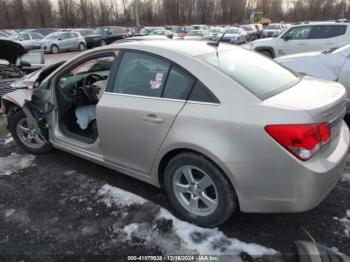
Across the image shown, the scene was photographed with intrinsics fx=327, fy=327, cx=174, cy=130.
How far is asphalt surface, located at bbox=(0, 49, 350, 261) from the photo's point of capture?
2.73m

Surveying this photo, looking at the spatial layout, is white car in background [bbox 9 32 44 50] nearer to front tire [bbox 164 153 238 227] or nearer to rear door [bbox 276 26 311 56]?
rear door [bbox 276 26 311 56]

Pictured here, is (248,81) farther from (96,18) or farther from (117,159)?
(96,18)

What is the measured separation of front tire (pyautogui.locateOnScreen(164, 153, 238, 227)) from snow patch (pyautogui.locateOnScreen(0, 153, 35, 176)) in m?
2.31

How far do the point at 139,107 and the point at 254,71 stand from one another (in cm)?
111

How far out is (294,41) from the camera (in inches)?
464

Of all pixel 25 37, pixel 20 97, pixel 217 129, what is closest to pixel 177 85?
pixel 217 129

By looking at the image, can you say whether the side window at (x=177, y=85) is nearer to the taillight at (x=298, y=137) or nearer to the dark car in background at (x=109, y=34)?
the taillight at (x=298, y=137)

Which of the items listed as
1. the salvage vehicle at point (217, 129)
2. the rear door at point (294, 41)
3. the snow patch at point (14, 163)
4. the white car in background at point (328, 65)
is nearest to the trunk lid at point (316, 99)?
the salvage vehicle at point (217, 129)

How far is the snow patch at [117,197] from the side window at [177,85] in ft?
3.96

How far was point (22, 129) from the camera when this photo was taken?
4.58m

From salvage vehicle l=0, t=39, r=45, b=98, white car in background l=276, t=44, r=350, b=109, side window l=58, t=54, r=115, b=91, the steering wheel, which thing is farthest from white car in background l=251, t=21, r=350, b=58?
the steering wheel

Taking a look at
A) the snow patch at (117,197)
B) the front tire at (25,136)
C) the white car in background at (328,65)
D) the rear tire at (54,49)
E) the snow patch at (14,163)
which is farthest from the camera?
the rear tire at (54,49)

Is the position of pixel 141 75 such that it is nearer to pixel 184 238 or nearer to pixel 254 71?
pixel 254 71

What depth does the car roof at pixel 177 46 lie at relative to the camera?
3.01 m
